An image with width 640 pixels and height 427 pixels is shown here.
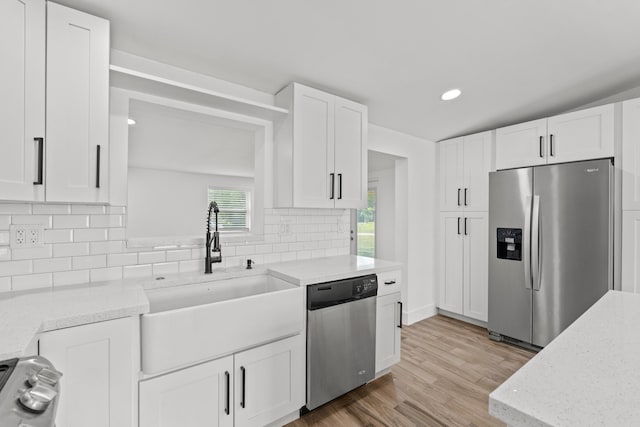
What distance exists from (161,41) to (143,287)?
1.47 metres

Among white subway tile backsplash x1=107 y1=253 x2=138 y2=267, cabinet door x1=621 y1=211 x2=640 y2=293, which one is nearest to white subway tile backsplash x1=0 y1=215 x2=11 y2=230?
white subway tile backsplash x1=107 y1=253 x2=138 y2=267

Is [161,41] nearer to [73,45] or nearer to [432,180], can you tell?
[73,45]

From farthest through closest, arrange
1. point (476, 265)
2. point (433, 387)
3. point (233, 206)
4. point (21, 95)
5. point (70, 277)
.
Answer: point (233, 206), point (476, 265), point (433, 387), point (70, 277), point (21, 95)

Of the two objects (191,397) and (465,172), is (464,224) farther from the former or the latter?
(191,397)

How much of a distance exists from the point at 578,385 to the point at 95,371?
5.20ft

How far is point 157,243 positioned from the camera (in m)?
1.93

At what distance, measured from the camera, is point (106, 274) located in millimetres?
1740

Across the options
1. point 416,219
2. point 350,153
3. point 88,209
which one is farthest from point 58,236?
point 416,219

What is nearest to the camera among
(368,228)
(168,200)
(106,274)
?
(106,274)

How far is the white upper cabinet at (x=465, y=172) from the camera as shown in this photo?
10.8 feet

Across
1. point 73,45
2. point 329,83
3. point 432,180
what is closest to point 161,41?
point 73,45

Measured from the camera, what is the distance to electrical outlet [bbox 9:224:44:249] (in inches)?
59.1

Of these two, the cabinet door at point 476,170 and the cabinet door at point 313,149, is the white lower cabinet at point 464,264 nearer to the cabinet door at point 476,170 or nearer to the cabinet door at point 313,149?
the cabinet door at point 476,170

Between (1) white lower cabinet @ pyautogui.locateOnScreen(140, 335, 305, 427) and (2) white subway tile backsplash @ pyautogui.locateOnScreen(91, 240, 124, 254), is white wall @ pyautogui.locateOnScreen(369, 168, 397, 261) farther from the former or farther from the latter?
(2) white subway tile backsplash @ pyautogui.locateOnScreen(91, 240, 124, 254)
